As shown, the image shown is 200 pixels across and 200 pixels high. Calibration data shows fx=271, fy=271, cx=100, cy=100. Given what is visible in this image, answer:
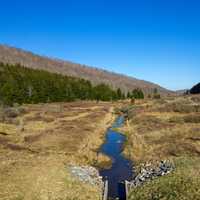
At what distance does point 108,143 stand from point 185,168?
757 inches

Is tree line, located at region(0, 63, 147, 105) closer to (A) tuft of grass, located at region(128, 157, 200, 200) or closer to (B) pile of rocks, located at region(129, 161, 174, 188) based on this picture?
(B) pile of rocks, located at region(129, 161, 174, 188)

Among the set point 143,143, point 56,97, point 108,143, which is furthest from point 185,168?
point 56,97

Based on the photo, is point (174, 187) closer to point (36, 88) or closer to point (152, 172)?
point (152, 172)

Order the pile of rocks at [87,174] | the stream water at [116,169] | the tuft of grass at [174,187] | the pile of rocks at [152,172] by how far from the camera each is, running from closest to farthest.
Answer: the tuft of grass at [174,187] → the stream water at [116,169] → the pile of rocks at [152,172] → the pile of rocks at [87,174]

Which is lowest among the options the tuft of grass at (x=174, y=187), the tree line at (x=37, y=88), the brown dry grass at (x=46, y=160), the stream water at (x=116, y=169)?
the stream water at (x=116, y=169)

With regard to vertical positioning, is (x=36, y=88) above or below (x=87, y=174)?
above

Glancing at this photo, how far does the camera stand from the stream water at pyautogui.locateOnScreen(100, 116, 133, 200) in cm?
2146

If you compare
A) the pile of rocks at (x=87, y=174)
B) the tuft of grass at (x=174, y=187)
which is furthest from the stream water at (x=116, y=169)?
the tuft of grass at (x=174, y=187)

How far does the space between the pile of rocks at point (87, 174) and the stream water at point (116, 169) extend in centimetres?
89

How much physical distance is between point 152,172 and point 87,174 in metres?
5.62

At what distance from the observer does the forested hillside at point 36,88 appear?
3414 inches

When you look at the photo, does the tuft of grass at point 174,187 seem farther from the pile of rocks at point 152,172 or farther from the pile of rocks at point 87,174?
the pile of rocks at point 87,174

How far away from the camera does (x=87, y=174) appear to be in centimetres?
2358

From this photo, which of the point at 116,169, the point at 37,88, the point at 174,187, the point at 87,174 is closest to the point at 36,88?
the point at 37,88
